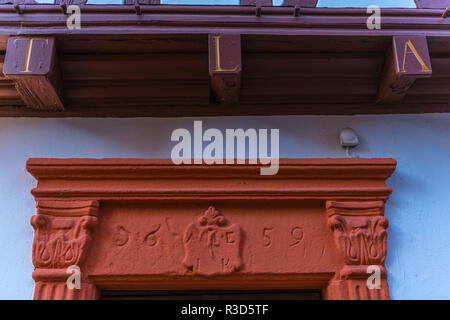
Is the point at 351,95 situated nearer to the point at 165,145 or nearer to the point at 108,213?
the point at 165,145

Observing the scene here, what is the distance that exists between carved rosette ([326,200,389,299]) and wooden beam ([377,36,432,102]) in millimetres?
603

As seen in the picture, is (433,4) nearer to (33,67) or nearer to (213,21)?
(213,21)

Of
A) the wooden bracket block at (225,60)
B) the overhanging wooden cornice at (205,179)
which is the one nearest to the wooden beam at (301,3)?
the wooden bracket block at (225,60)

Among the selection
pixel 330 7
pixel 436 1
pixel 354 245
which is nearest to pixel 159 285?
pixel 354 245

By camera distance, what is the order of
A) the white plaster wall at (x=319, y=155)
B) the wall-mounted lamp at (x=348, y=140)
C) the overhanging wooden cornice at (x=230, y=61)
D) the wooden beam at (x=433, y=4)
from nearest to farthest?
1. the white plaster wall at (x=319, y=155)
2. the overhanging wooden cornice at (x=230, y=61)
3. the wall-mounted lamp at (x=348, y=140)
4. the wooden beam at (x=433, y=4)

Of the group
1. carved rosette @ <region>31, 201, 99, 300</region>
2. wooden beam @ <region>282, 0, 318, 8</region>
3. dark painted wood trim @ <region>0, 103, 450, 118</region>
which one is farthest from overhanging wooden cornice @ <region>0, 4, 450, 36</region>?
carved rosette @ <region>31, 201, 99, 300</region>

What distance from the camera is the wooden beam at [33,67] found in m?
2.04

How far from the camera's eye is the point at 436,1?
2.48m

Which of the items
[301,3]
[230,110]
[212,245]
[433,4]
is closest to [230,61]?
[230,110]

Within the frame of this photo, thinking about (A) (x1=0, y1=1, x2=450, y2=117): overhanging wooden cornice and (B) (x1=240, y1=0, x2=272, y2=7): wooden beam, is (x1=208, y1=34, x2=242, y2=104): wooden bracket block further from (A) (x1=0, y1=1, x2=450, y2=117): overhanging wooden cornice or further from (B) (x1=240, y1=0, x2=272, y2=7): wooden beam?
(B) (x1=240, y1=0, x2=272, y2=7): wooden beam

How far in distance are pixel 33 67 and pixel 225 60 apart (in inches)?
34.5

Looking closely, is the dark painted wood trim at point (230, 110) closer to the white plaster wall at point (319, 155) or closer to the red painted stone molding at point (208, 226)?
the white plaster wall at point (319, 155)

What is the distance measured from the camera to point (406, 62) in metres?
2.15

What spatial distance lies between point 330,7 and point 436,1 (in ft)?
2.08
